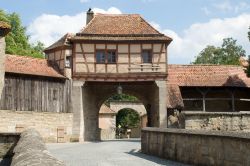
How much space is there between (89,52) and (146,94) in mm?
6554

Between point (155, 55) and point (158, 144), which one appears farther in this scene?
point (155, 55)

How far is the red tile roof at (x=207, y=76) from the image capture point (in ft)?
104

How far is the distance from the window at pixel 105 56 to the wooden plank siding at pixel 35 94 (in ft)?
8.40

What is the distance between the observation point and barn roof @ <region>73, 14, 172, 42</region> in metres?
28.6

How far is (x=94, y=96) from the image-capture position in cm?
3189

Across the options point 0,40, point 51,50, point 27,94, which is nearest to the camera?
point 0,40

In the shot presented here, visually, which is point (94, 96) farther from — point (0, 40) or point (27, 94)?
point (0, 40)

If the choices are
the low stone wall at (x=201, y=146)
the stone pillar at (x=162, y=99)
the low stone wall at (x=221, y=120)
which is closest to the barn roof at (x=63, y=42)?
the stone pillar at (x=162, y=99)

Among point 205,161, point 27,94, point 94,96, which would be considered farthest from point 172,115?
point 205,161

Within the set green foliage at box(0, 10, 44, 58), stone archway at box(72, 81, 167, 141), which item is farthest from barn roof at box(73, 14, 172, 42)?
green foliage at box(0, 10, 44, 58)

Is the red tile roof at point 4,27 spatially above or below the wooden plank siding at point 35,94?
above

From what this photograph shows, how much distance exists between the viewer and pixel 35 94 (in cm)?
2722

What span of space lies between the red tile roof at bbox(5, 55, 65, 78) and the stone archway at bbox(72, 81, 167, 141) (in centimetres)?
190

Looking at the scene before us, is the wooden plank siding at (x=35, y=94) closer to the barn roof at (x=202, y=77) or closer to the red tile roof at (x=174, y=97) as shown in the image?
the red tile roof at (x=174, y=97)
